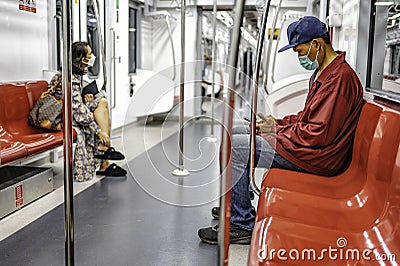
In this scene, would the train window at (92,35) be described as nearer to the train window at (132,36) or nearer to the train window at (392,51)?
the train window at (132,36)

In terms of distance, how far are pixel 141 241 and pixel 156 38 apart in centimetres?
607

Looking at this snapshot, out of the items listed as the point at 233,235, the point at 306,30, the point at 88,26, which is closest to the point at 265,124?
the point at 306,30

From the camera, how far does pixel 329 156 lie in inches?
96.3

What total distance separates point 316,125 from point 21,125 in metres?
2.65

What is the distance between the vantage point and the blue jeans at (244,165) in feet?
8.61

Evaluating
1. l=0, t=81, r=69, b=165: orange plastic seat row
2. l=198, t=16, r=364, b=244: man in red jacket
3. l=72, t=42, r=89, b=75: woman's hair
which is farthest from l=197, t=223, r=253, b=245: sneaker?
l=72, t=42, r=89, b=75: woman's hair

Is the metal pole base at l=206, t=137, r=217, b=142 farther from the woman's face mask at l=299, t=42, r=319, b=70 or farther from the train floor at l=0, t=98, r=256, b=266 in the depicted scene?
the woman's face mask at l=299, t=42, r=319, b=70

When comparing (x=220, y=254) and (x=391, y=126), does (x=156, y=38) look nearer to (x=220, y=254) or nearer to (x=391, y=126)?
(x=391, y=126)

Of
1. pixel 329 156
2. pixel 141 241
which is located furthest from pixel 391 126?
pixel 141 241

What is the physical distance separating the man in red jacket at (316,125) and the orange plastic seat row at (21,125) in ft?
5.17

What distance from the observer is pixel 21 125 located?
4.09m

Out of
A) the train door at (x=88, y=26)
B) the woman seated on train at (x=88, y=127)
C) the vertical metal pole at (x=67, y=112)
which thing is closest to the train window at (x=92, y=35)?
the train door at (x=88, y=26)

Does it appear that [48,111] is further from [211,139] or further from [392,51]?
[392,51]

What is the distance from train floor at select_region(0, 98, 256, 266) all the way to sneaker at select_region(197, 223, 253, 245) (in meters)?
0.04
